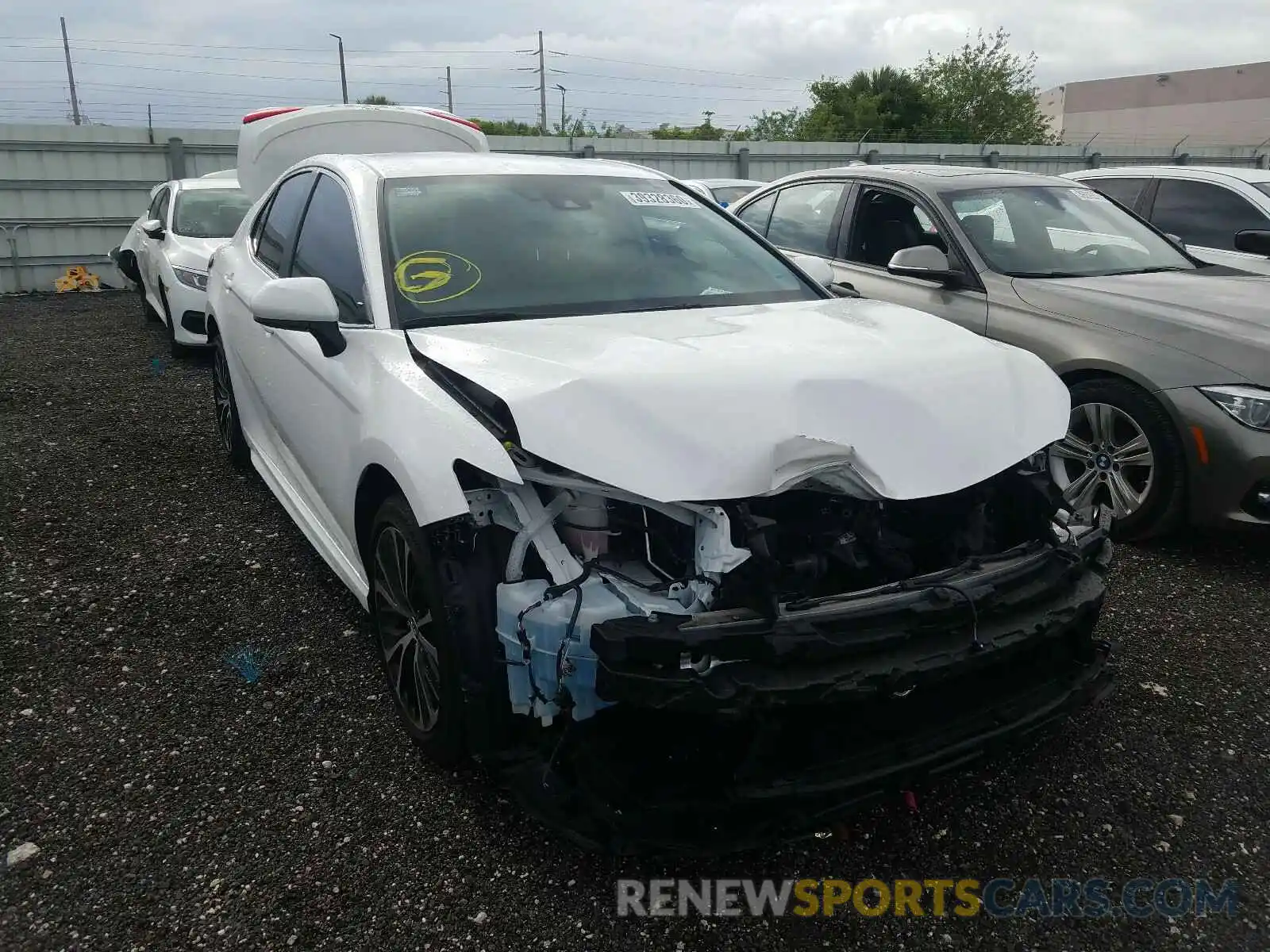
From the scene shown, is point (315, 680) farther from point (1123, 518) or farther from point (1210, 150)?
point (1210, 150)

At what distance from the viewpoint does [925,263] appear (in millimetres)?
4703

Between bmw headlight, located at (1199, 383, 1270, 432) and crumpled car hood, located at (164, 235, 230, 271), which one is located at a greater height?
crumpled car hood, located at (164, 235, 230, 271)

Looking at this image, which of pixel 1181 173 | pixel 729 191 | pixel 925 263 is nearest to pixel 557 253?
pixel 925 263

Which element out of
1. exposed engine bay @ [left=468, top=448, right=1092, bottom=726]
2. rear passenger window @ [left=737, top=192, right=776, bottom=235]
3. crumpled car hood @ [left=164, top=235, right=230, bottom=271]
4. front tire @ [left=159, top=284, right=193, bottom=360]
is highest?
A: rear passenger window @ [left=737, top=192, right=776, bottom=235]

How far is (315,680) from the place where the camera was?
303 centimetres

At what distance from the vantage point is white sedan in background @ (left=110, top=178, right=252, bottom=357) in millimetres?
7602

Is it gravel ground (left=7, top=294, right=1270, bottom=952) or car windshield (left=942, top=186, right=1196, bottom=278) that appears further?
car windshield (left=942, top=186, right=1196, bottom=278)

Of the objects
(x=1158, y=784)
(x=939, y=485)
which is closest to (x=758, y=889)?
(x=939, y=485)

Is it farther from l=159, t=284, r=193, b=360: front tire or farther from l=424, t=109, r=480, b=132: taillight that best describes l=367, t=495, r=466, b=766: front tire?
l=159, t=284, r=193, b=360: front tire

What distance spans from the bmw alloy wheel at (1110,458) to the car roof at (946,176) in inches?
66.6

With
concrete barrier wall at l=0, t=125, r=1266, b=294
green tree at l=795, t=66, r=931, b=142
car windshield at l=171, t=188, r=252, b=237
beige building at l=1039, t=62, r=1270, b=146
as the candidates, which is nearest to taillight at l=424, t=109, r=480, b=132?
car windshield at l=171, t=188, r=252, b=237

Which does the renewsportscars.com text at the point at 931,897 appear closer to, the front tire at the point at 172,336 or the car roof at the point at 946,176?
the car roof at the point at 946,176

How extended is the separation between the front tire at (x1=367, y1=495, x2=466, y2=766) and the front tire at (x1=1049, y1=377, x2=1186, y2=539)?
2.71 meters

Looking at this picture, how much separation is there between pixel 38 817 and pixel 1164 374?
4.23m
